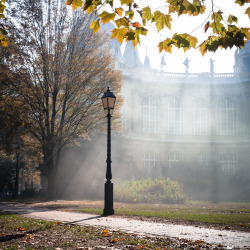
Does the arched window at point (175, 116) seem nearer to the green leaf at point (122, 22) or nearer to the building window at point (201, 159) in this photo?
the building window at point (201, 159)

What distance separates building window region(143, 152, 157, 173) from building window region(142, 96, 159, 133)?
3392 millimetres

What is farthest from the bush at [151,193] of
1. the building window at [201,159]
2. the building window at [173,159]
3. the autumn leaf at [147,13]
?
the building window at [201,159]

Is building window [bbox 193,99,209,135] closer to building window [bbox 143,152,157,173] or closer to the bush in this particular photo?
building window [bbox 143,152,157,173]

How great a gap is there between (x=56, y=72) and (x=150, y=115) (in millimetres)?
23773

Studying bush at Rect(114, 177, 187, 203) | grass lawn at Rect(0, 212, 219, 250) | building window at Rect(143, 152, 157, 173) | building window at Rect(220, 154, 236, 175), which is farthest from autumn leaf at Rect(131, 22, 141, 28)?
building window at Rect(220, 154, 236, 175)

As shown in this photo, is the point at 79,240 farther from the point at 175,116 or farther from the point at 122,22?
the point at 175,116

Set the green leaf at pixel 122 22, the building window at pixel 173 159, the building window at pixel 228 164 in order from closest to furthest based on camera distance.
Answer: the green leaf at pixel 122 22 < the building window at pixel 173 159 < the building window at pixel 228 164

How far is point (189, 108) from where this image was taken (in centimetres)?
3962

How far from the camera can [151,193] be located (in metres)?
18.0

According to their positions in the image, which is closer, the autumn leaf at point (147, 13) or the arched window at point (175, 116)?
the autumn leaf at point (147, 13)

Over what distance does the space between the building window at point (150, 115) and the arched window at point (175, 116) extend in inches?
73.2

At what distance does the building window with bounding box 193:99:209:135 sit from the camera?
129ft

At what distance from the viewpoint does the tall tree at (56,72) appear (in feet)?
51.5

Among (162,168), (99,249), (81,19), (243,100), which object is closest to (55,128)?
(81,19)
